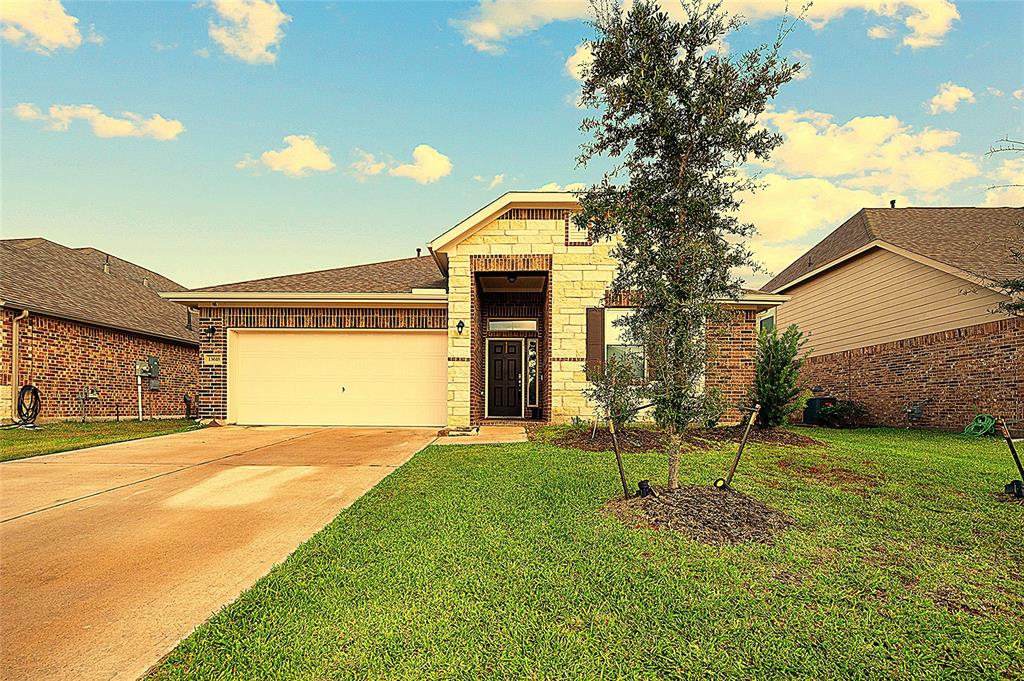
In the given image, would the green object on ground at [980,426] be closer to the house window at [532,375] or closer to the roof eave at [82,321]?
the house window at [532,375]

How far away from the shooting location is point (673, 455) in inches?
196

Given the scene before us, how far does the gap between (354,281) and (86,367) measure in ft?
26.3

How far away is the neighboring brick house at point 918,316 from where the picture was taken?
1205 cm

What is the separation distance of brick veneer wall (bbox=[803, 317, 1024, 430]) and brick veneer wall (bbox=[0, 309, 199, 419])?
17.7 meters

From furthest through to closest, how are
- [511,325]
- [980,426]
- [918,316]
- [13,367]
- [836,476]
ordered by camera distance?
[511,325] → [918,316] → [13,367] → [980,426] → [836,476]

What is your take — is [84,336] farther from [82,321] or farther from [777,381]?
[777,381]

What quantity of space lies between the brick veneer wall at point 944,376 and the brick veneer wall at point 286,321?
844 centimetres

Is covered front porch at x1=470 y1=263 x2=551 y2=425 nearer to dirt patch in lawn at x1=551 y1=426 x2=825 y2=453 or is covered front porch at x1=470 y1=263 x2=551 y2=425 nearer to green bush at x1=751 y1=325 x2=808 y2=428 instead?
dirt patch in lawn at x1=551 y1=426 x2=825 y2=453

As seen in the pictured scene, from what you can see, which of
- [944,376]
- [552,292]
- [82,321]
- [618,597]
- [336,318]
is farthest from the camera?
[82,321]

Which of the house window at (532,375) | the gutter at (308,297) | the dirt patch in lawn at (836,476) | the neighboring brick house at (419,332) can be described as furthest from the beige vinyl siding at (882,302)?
the gutter at (308,297)

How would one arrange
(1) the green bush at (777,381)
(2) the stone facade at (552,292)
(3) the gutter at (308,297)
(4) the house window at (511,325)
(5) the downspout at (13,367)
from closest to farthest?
1. (1) the green bush at (777,381)
2. (2) the stone facade at (552,292)
3. (3) the gutter at (308,297)
4. (5) the downspout at (13,367)
5. (4) the house window at (511,325)

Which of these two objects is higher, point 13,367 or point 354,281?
point 354,281

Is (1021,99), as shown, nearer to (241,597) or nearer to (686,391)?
(686,391)

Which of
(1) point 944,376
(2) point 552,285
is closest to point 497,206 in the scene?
(2) point 552,285
